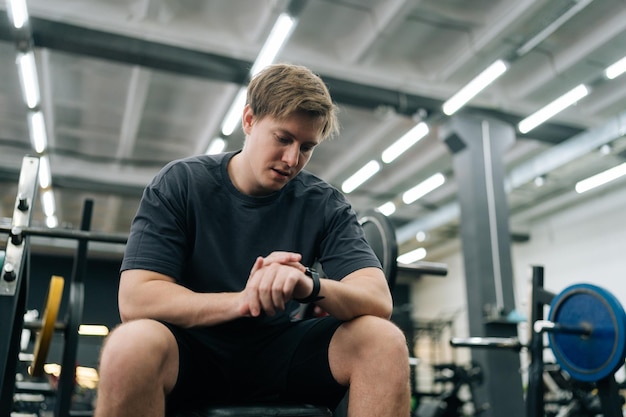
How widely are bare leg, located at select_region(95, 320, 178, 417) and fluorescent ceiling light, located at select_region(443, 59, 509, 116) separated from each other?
13.9ft

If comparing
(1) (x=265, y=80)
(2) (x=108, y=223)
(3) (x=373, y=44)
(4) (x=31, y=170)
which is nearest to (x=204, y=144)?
(3) (x=373, y=44)

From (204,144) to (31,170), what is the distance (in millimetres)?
5214

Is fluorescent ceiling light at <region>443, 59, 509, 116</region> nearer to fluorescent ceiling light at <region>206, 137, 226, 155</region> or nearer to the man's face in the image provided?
fluorescent ceiling light at <region>206, 137, 226, 155</region>

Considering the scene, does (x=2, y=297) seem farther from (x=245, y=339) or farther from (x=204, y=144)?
(x=204, y=144)

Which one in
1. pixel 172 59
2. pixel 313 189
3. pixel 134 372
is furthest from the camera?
pixel 172 59

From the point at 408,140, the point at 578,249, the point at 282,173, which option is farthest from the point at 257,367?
the point at 578,249

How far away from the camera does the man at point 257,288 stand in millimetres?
952

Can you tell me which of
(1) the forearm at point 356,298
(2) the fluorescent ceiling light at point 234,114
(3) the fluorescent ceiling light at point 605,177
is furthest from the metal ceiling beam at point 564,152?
(1) the forearm at point 356,298

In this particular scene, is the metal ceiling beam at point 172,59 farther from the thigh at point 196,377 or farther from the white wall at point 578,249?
the thigh at point 196,377

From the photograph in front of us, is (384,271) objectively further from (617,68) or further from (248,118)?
(617,68)

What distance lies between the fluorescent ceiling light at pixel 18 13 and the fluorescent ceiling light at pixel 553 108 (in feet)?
14.3

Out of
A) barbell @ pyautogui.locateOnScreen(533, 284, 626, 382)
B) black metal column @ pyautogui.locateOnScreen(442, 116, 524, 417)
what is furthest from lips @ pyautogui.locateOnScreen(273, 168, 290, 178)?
black metal column @ pyautogui.locateOnScreen(442, 116, 524, 417)

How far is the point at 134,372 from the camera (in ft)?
2.87

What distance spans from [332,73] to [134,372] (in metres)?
4.56
